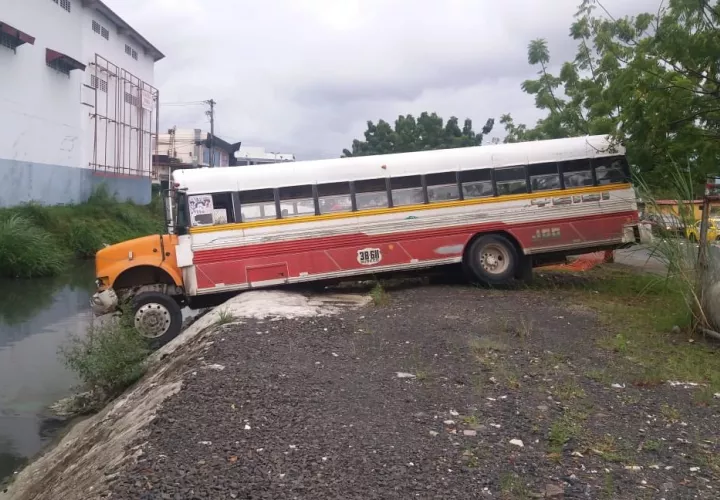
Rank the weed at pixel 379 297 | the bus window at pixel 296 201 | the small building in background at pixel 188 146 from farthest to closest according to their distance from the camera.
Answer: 1. the small building in background at pixel 188 146
2. the bus window at pixel 296 201
3. the weed at pixel 379 297

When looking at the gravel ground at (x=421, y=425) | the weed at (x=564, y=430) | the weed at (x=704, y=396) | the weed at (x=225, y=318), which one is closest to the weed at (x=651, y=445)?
the gravel ground at (x=421, y=425)

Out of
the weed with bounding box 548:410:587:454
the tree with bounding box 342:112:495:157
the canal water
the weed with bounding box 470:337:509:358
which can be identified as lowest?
the canal water

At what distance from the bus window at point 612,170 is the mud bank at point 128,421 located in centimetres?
525

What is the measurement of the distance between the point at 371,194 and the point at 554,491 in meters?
9.02

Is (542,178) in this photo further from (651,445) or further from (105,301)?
(651,445)

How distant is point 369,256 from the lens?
1271 cm

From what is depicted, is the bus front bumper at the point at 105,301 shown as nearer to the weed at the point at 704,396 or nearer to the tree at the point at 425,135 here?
the weed at the point at 704,396

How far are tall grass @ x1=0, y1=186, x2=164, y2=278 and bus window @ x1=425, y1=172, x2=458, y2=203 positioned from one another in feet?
29.1

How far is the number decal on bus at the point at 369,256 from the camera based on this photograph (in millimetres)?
12680

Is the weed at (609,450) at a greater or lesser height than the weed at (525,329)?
lesser

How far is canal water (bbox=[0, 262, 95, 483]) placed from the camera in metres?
9.48

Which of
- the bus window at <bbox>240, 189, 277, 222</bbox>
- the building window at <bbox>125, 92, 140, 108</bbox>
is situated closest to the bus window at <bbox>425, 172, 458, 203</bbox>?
the bus window at <bbox>240, 189, 277, 222</bbox>

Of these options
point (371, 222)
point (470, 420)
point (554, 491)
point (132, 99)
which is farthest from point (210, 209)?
point (132, 99)

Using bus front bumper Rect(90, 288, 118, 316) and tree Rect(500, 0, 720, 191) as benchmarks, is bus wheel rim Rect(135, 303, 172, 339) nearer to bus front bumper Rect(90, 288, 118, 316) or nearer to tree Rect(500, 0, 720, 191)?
bus front bumper Rect(90, 288, 118, 316)
